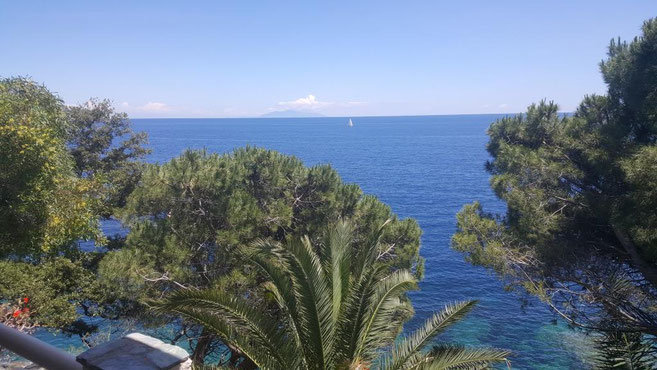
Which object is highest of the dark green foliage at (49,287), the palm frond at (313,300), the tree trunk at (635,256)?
the palm frond at (313,300)

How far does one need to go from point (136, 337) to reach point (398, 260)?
11861 mm

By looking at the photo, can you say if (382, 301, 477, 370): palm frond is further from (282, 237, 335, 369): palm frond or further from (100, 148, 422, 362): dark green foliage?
(100, 148, 422, 362): dark green foliage

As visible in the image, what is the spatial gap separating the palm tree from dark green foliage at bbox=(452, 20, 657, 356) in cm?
663

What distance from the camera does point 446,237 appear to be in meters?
33.2

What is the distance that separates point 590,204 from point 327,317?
973 cm

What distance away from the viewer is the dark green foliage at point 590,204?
1023 centimetres

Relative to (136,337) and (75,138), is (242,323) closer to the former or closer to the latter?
(136,337)

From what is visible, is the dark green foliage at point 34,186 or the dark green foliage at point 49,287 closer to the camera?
the dark green foliage at point 34,186

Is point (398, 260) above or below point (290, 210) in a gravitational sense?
below

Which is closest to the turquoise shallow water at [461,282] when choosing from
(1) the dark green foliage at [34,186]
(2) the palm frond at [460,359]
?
(2) the palm frond at [460,359]

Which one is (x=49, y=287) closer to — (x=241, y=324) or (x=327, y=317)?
(x=241, y=324)

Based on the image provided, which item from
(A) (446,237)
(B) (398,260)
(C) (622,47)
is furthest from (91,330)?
(A) (446,237)

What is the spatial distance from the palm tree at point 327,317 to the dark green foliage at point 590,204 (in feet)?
21.7

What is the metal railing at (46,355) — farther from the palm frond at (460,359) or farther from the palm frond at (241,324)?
the palm frond at (460,359)
